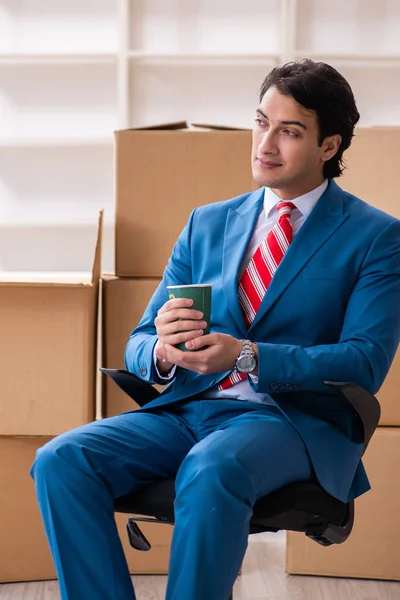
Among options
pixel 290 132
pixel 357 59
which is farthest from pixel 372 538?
pixel 357 59

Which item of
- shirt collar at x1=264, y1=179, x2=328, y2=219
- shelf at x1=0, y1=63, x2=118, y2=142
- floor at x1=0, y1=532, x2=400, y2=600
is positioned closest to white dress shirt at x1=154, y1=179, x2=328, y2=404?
shirt collar at x1=264, y1=179, x2=328, y2=219

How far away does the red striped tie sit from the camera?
5.32 feet

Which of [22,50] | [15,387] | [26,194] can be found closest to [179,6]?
[22,50]

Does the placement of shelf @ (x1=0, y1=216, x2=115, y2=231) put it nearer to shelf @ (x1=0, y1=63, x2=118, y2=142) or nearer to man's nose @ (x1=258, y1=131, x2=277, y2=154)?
shelf @ (x1=0, y1=63, x2=118, y2=142)

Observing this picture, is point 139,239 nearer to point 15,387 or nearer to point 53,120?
point 15,387

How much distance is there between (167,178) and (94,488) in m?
1.01

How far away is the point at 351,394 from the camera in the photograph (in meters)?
1.38

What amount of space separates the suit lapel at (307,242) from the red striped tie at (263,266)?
1.8 inches

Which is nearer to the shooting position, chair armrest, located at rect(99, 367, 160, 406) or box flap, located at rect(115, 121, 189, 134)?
chair armrest, located at rect(99, 367, 160, 406)

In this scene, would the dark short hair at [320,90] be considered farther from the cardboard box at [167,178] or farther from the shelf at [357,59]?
the shelf at [357,59]

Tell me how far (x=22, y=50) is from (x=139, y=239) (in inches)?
82.8

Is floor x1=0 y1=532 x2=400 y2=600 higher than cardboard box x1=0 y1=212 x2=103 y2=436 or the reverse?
the reverse

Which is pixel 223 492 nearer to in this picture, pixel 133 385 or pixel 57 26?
pixel 133 385

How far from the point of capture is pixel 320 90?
5.27 feet
